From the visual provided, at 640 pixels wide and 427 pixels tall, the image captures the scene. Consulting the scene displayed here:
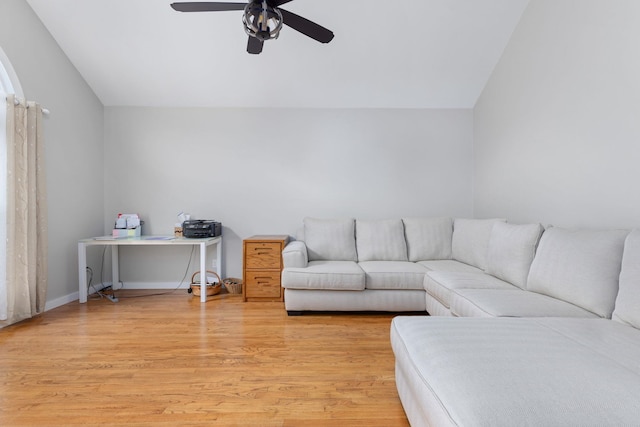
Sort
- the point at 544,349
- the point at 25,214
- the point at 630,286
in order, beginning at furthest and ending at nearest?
the point at 25,214 → the point at 630,286 → the point at 544,349

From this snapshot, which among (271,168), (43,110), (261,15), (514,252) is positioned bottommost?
(514,252)

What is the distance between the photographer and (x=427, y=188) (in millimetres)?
3938

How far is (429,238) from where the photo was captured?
3.53 m

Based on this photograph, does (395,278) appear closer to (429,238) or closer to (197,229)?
(429,238)

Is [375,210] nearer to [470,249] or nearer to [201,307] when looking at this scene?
[470,249]

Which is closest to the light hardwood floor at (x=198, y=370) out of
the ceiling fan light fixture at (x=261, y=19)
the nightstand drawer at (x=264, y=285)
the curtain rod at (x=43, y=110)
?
the nightstand drawer at (x=264, y=285)

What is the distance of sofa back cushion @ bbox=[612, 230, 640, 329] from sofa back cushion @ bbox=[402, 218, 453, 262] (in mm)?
1913

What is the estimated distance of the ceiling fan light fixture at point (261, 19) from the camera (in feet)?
5.79

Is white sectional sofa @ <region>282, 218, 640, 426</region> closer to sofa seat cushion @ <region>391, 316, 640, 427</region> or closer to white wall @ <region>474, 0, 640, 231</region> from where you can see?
sofa seat cushion @ <region>391, 316, 640, 427</region>

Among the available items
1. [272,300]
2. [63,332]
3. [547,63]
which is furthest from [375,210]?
[63,332]

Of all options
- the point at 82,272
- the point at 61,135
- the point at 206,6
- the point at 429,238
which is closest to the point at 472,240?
the point at 429,238

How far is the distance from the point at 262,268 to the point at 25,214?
2020 millimetres

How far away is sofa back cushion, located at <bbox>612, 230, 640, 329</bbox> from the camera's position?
4.80 feet

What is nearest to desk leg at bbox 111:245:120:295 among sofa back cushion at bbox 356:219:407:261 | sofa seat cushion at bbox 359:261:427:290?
sofa back cushion at bbox 356:219:407:261
